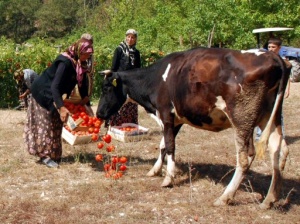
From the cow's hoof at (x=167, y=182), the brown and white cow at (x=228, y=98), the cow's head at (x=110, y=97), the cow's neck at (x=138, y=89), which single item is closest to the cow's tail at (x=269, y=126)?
the brown and white cow at (x=228, y=98)

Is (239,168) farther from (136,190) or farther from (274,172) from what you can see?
(136,190)

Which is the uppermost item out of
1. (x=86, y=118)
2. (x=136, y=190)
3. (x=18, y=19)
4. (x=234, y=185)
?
(x=86, y=118)

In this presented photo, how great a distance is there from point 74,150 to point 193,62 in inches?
118

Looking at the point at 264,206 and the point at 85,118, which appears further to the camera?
the point at 85,118

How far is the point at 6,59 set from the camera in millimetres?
12344

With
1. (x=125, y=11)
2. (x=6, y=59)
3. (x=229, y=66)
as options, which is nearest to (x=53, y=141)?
(x=229, y=66)

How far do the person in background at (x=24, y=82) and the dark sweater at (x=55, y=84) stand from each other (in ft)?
5.05

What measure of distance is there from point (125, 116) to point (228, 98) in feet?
12.7

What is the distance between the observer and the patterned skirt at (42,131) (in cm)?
635

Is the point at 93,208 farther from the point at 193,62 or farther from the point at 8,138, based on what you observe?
the point at 8,138

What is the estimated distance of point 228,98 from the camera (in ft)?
16.4

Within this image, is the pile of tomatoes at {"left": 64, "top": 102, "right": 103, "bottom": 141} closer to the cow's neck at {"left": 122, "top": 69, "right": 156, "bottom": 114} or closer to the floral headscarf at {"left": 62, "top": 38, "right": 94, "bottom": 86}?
the floral headscarf at {"left": 62, "top": 38, "right": 94, "bottom": 86}

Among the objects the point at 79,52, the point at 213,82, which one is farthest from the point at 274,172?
the point at 79,52

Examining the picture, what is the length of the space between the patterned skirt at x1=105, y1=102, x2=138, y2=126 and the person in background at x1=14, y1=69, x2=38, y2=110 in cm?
161
